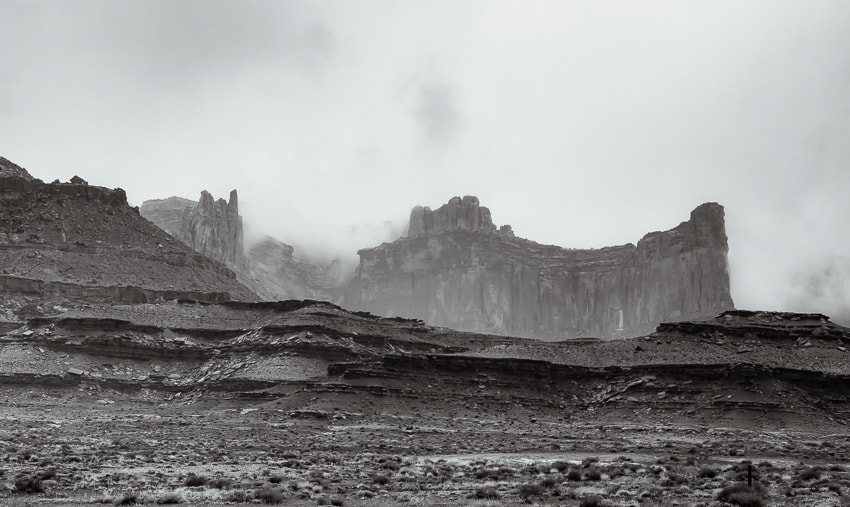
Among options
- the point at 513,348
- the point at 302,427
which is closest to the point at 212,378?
the point at 302,427

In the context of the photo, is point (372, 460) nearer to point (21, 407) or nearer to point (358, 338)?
point (21, 407)

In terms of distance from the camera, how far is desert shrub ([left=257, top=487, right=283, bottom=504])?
31875 mm

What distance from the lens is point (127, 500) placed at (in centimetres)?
3011

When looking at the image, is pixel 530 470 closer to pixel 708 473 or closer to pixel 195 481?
pixel 708 473

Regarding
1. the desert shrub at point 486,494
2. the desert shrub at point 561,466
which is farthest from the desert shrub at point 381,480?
the desert shrub at point 561,466

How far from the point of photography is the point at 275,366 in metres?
92.0

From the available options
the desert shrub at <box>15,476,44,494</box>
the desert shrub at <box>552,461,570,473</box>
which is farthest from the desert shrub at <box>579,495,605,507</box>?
the desert shrub at <box>15,476,44,494</box>

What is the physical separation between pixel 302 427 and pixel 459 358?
72.9 ft

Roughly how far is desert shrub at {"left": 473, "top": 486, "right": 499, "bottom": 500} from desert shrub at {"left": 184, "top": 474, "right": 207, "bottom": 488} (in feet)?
33.8

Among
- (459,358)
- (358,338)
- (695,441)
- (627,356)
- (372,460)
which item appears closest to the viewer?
(372,460)

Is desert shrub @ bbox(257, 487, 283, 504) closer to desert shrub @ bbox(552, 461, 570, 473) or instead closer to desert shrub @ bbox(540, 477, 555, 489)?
desert shrub @ bbox(540, 477, 555, 489)

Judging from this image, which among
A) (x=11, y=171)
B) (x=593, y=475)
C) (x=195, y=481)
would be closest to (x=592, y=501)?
(x=593, y=475)

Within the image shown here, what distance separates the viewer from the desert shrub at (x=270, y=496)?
3188cm

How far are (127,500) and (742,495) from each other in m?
19.7
